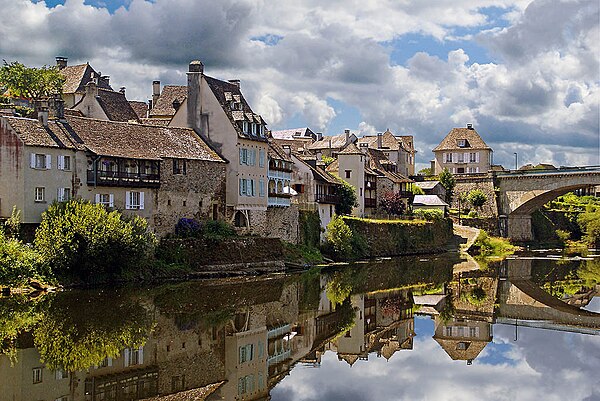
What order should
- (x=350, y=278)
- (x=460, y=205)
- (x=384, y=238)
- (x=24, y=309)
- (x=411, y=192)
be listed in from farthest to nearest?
(x=460, y=205)
(x=411, y=192)
(x=384, y=238)
(x=350, y=278)
(x=24, y=309)

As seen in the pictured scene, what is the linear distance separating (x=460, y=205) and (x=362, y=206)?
82.1ft

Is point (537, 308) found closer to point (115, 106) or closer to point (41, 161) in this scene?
point (41, 161)

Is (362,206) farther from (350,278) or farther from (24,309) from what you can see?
(24,309)

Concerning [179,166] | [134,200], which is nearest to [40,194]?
[134,200]

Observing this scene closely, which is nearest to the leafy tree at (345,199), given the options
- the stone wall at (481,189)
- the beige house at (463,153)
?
the stone wall at (481,189)

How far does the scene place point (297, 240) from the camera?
63.0 meters

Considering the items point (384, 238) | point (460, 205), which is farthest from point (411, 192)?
point (384, 238)

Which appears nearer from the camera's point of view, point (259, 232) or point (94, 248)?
point (94, 248)

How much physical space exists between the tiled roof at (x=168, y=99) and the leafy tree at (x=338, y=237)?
16.6 m

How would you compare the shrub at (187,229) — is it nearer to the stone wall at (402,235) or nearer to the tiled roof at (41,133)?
the tiled roof at (41,133)

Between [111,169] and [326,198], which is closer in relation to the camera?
[111,169]

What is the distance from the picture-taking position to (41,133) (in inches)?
1809

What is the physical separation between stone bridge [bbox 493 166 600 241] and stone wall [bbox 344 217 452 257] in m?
13.7

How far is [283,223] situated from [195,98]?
11716 millimetres
